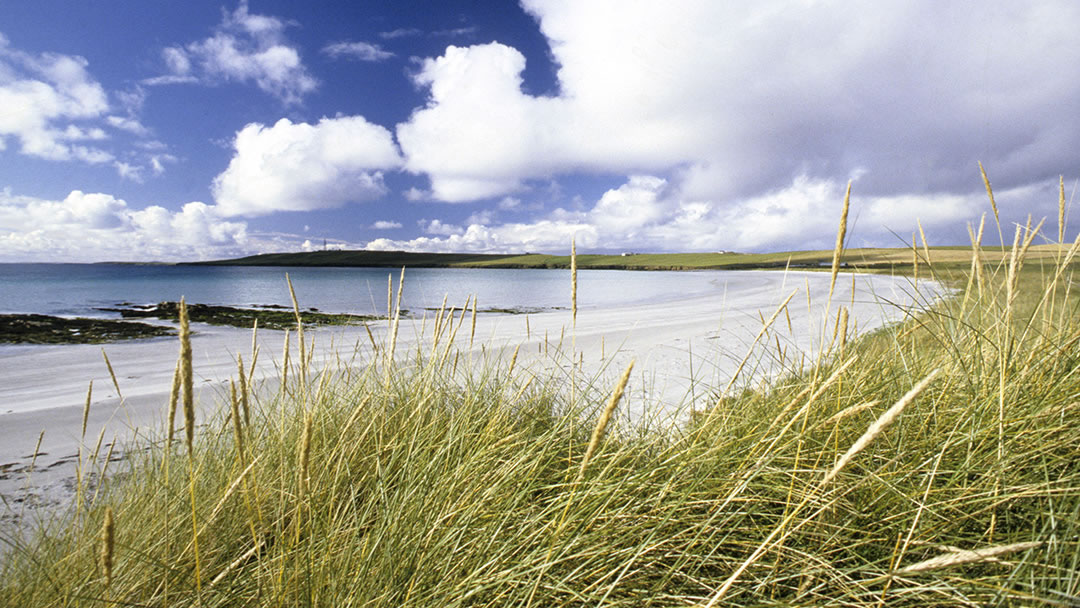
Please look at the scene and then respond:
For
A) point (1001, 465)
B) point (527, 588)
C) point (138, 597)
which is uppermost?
point (1001, 465)

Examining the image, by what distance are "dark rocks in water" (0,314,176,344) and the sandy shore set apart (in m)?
1.25

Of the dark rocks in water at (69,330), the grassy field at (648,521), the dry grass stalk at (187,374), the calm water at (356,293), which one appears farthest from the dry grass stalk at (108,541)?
the dark rocks in water at (69,330)

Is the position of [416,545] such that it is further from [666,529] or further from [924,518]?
[924,518]

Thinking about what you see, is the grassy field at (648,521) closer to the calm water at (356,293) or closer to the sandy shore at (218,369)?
the sandy shore at (218,369)

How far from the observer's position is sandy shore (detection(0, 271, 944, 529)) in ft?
12.0

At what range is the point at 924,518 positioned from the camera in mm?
1668

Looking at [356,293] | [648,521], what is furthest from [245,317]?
[648,521]

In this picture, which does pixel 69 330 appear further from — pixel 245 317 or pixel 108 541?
pixel 108 541

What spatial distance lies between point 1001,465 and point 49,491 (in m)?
5.67

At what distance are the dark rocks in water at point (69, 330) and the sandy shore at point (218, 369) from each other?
125cm

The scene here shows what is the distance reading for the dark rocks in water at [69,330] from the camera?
49.3 ft

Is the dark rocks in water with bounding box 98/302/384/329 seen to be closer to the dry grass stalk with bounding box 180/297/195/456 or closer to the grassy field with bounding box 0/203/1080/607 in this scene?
the grassy field with bounding box 0/203/1080/607

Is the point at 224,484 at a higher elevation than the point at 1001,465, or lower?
lower

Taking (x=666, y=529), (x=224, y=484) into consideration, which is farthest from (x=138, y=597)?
(x=666, y=529)
